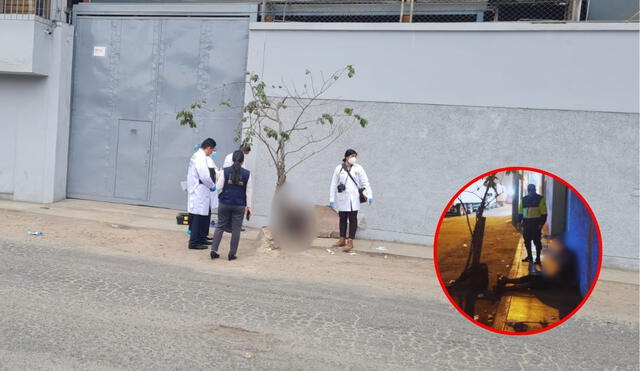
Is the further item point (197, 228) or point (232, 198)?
point (197, 228)

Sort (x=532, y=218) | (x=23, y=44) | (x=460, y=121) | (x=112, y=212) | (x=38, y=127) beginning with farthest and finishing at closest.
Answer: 1. (x=38, y=127)
2. (x=112, y=212)
3. (x=23, y=44)
4. (x=460, y=121)
5. (x=532, y=218)

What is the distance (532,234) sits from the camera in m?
1.37

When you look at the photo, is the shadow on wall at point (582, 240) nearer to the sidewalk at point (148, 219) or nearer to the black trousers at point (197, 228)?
the black trousers at point (197, 228)

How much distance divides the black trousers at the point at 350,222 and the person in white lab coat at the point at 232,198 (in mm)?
2055

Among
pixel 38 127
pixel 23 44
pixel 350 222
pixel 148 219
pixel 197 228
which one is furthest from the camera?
Result: pixel 38 127

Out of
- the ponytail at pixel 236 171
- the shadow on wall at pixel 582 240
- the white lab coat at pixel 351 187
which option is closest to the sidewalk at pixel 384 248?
the white lab coat at pixel 351 187

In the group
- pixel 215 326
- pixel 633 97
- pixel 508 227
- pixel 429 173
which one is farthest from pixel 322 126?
pixel 508 227

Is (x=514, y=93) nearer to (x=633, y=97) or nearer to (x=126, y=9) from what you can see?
(x=633, y=97)

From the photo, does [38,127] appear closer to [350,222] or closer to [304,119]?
[304,119]

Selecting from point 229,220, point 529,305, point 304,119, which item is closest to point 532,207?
point 529,305

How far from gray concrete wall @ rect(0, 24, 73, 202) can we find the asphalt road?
6445 millimetres

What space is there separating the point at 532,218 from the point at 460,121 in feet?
31.6

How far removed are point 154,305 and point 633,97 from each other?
8437 mm

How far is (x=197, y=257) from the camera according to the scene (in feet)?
29.4
